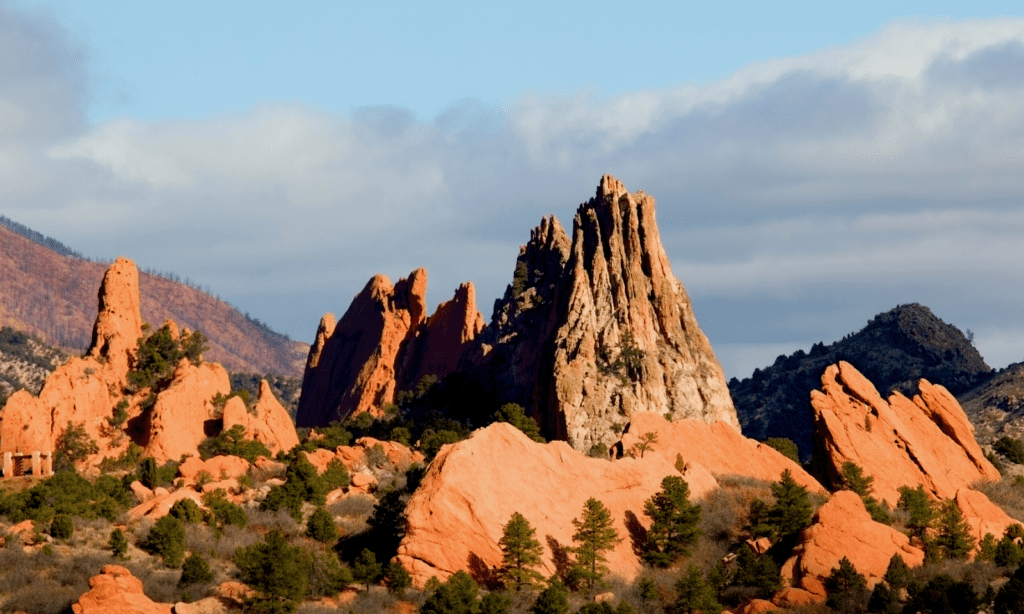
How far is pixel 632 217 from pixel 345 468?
41365mm

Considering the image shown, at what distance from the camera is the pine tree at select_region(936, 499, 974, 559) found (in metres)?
78.8

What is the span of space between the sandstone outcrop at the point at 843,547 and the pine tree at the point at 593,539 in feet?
31.6

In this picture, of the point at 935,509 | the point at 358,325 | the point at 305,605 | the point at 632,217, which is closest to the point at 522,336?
the point at 632,217

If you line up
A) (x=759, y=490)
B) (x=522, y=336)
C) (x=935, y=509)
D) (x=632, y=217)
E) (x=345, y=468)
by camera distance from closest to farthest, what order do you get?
1. (x=935, y=509)
2. (x=759, y=490)
3. (x=345, y=468)
4. (x=632, y=217)
5. (x=522, y=336)

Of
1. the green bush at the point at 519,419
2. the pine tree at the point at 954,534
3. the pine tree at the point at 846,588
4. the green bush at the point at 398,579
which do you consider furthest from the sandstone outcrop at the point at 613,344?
the pine tree at the point at 846,588

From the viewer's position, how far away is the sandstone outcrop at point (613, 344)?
12706 centimetres

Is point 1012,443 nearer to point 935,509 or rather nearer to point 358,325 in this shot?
point 935,509

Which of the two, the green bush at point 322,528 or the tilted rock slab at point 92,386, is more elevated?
the tilted rock slab at point 92,386

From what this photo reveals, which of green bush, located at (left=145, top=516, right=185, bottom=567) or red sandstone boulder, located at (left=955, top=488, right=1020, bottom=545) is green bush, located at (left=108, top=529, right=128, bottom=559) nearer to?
green bush, located at (left=145, top=516, right=185, bottom=567)

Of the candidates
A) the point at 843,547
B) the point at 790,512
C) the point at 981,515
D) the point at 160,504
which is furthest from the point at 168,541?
the point at 981,515

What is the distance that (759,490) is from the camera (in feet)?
315

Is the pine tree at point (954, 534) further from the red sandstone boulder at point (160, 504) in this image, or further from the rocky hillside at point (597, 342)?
the red sandstone boulder at point (160, 504)

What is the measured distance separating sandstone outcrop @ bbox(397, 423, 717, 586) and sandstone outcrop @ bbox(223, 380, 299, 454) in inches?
1305

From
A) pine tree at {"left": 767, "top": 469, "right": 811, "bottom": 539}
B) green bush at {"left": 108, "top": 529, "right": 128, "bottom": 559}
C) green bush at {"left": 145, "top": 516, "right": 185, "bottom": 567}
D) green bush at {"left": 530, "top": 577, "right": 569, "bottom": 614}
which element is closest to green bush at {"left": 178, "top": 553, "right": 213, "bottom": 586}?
green bush at {"left": 145, "top": 516, "right": 185, "bottom": 567}
